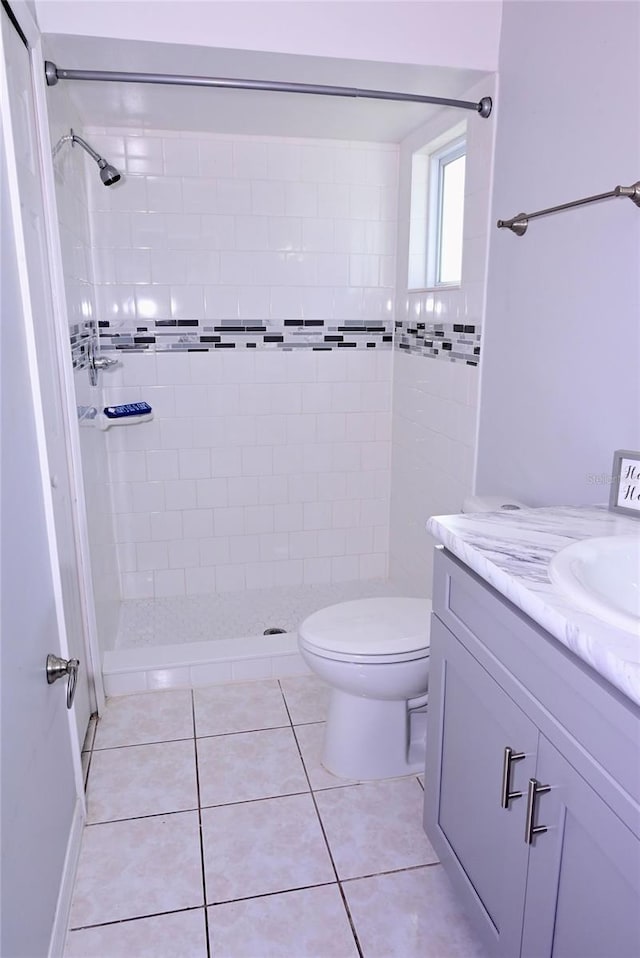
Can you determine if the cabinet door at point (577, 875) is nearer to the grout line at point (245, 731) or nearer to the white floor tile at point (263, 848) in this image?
the white floor tile at point (263, 848)

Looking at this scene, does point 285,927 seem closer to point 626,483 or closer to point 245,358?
point 626,483

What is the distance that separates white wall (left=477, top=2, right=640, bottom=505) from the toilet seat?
50cm

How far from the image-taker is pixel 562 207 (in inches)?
65.6

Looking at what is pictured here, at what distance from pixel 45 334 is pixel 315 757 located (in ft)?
4.81

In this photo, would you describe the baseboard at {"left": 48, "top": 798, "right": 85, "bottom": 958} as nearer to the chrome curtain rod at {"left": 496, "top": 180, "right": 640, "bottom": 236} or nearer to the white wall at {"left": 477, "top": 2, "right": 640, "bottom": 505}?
the white wall at {"left": 477, "top": 2, "right": 640, "bottom": 505}

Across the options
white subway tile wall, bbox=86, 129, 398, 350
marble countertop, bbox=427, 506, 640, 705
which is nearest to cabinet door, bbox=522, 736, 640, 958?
marble countertop, bbox=427, 506, 640, 705

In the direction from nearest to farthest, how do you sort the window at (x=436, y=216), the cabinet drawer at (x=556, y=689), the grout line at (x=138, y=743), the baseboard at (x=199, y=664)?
the cabinet drawer at (x=556, y=689) < the grout line at (x=138, y=743) < the baseboard at (x=199, y=664) < the window at (x=436, y=216)

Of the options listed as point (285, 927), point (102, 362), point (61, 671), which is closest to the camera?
point (61, 671)

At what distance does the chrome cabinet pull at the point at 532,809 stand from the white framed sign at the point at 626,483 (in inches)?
26.2

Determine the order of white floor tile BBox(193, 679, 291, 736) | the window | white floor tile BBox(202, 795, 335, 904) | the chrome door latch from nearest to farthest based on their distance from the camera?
1. the chrome door latch
2. white floor tile BBox(202, 795, 335, 904)
3. white floor tile BBox(193, 679, 291, 736)
4. the window

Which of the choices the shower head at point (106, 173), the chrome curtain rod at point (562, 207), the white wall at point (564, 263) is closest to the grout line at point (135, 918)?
the white wall at point (564, 263)

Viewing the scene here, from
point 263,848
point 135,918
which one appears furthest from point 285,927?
point 135,918

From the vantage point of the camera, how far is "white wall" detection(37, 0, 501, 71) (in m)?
1.84

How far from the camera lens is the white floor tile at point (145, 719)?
7.11 feet
